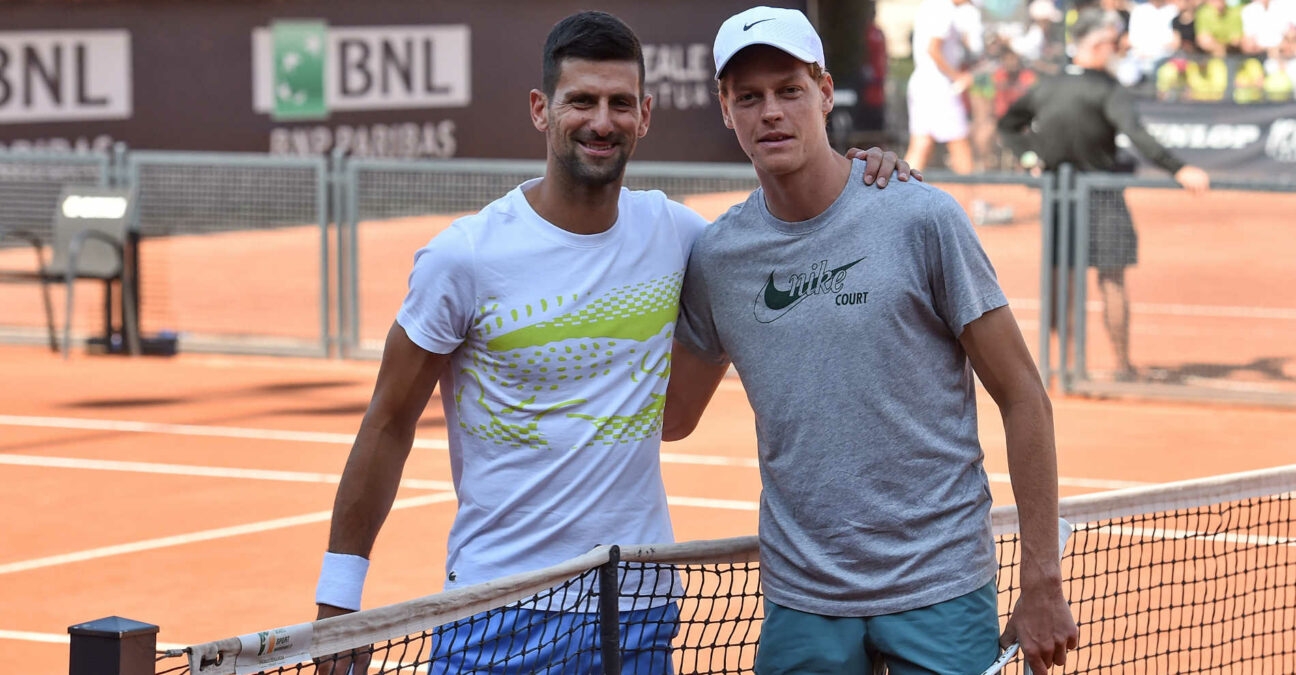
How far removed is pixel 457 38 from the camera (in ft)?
79.9

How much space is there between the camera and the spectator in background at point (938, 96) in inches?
830

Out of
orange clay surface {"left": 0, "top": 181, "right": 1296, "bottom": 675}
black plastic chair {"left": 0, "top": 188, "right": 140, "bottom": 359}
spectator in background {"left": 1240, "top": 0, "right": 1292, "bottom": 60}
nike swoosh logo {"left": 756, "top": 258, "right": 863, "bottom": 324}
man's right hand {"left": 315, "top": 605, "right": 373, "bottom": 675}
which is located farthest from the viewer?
spectator in background {"left": 1240, "top": 0, "right": 1292, "bottom": 60}

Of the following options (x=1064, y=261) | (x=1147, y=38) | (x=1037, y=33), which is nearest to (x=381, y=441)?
(x=1064, y=261)

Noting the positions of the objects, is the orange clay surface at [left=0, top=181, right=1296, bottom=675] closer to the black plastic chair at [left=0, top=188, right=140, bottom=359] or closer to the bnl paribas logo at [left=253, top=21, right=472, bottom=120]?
the black plastic chair at [left=0, top=188, right=140, bottom=359]

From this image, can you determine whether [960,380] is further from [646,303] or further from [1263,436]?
[1263,436]

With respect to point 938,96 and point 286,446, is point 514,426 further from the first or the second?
point 938,96

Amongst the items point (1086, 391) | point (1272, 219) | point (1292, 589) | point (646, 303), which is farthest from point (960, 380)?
point (1272, 219)

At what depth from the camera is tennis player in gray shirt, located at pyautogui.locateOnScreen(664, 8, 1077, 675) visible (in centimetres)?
351

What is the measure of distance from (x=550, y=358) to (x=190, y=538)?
18.6 feet

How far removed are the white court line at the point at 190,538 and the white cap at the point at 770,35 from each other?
5.04 meters

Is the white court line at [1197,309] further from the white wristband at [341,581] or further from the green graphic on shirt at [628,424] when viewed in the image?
the white wristband at [341,581]

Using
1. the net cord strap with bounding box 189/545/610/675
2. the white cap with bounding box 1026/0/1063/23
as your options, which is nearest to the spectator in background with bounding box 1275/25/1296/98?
the white cap with bounding box 1026/0/1063/23

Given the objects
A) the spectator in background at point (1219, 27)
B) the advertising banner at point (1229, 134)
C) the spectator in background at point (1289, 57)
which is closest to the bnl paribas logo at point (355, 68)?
Answer: the advertising banner at point (1229, 134)

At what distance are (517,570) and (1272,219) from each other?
12.5 m
